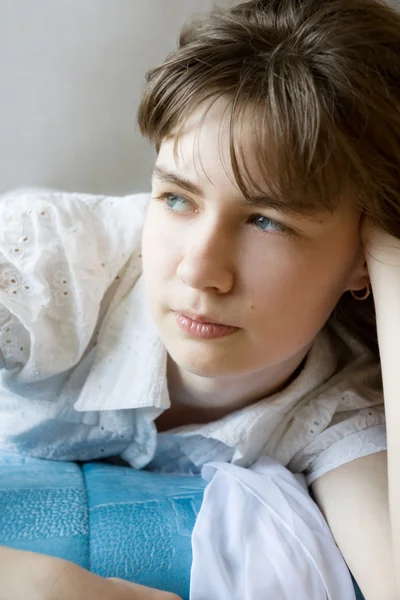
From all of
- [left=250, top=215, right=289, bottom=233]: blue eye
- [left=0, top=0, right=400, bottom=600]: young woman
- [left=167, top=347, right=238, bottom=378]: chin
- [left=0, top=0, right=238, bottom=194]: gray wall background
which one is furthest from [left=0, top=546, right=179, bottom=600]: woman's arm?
[left=0, top=0, right=238, bottom=194]: gray wall background

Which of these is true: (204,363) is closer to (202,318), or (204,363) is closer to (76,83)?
(202,318)

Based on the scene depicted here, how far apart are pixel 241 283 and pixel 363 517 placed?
0.88ft

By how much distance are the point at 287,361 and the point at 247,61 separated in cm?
34

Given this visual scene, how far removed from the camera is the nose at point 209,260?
650 millimetres

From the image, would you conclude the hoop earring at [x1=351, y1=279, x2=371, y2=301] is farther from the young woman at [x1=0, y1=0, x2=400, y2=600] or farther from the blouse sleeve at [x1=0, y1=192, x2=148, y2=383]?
the blouse sleeve at [x1=0, y1=192, x2=148, y2=383]

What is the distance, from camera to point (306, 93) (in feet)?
2.07

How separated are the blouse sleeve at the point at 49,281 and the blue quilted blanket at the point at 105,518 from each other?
0.12 meters

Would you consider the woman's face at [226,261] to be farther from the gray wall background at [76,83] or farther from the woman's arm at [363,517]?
the gray wall background at [76,83]

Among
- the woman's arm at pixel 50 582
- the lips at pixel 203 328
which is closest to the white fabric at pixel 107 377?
the lips at pixel 203 328

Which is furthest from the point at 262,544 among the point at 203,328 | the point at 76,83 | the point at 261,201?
the point at 76,83

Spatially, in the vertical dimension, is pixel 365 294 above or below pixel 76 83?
below

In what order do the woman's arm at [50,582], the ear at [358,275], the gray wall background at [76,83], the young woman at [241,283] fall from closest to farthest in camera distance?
the woman's arm at [50,582]
the young woman at [241,283]
the ear at [358,275]
the gray wall background at [76,83]

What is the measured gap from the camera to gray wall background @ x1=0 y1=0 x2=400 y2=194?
1138 mm

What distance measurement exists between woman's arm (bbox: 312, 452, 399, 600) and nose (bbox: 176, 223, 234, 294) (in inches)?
10.6
